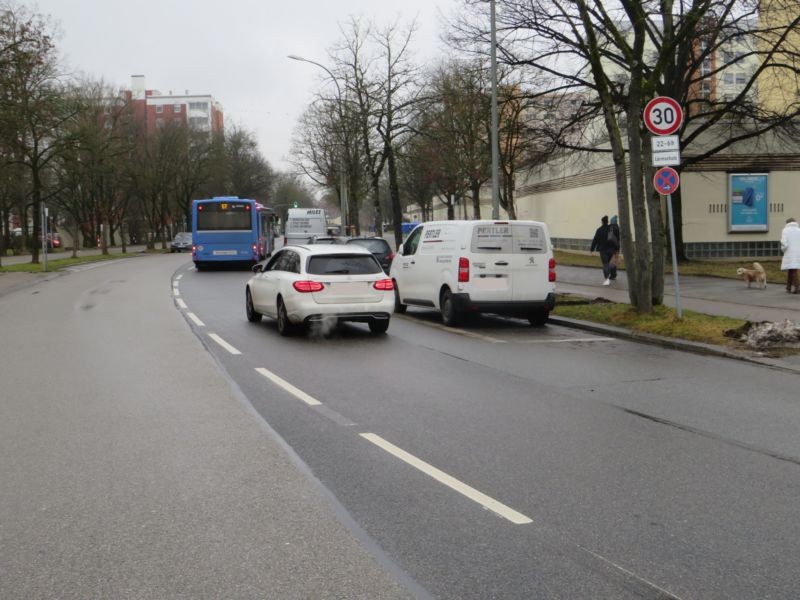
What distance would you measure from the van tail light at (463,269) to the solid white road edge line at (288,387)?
5.18 meters

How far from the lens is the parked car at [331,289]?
1297 centimetres

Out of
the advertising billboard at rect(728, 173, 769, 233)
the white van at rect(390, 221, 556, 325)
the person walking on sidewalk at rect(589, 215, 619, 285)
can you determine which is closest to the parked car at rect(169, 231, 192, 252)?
the advertising billboard at rect(728, 173, 769, 233)

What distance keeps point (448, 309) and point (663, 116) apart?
A: 15.5 feet

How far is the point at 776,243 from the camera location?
30328 mm

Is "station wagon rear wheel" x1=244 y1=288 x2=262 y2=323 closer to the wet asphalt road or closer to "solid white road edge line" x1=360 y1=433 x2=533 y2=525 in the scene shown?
the wet asphalt road

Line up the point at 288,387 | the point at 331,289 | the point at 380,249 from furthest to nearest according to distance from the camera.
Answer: the point at 380,249 < the point at 331,289 < the point at 288,387

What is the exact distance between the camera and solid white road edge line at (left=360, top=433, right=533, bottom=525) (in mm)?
4594

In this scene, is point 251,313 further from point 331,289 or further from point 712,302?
point 712,302

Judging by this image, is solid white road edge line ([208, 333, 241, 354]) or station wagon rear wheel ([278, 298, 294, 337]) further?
station wagon rear wheel ([278, 298, 294, 337])

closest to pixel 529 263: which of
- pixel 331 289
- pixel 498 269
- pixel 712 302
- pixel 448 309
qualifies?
pixel 498 269

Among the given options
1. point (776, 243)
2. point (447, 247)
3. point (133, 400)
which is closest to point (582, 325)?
point (447, 247)

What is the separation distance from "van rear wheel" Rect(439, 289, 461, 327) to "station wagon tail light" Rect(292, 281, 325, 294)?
263 cm

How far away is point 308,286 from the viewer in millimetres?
12930

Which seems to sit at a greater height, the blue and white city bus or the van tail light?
the blue and white city bus
